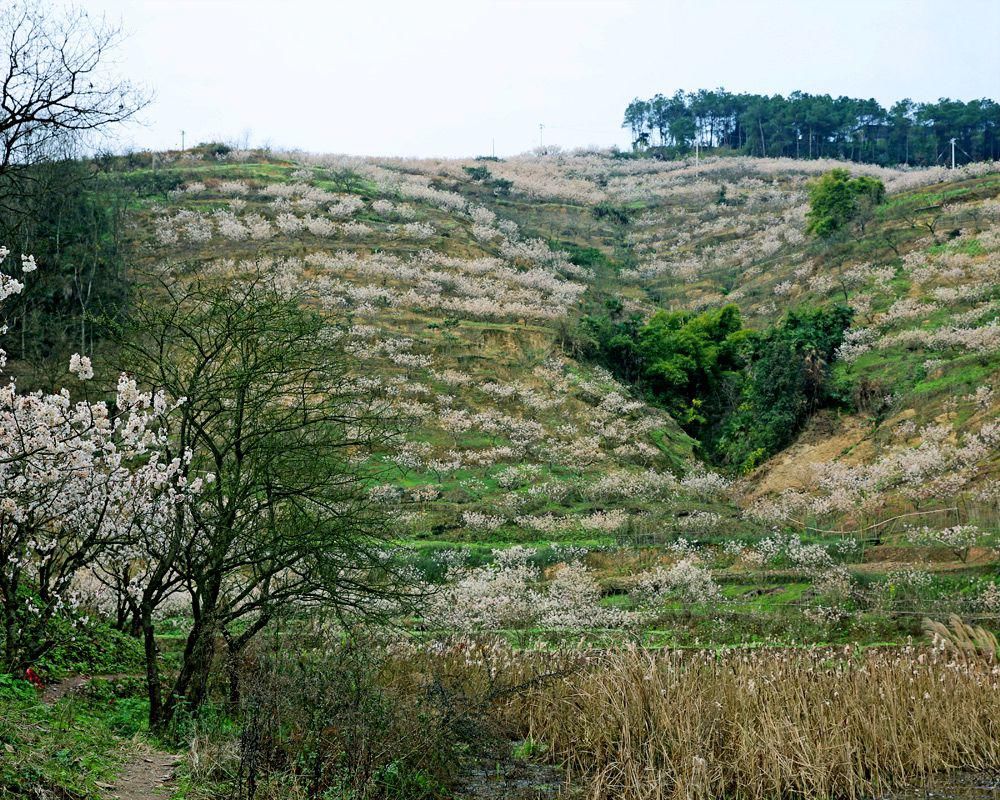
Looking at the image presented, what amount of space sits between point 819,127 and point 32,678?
137 metres

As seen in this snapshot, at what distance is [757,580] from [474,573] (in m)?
8.92

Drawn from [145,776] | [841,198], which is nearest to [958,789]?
[145,776]

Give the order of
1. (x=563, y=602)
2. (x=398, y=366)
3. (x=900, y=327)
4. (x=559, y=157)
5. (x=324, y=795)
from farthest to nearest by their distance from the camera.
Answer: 1. (x=559, y=157)
2. (x=398, y=366)
3. (x=900, y=327)
4. (x=563, y=602)
5. (x=324, y=795)

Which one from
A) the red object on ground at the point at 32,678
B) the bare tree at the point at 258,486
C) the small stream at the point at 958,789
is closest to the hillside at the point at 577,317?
the bare tree at the point at 258,486

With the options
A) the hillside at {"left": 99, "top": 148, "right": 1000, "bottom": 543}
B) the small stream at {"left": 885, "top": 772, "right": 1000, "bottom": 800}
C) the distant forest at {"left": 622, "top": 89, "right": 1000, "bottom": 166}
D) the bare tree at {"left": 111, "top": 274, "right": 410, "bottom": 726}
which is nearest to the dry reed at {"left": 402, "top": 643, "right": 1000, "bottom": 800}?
the small stream at {"left": 885, "top": 772, "right": 1000, "bottom": 800}

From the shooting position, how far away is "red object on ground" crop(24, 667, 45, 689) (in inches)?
396

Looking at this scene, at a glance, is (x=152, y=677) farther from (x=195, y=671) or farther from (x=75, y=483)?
(x=75, y=483)

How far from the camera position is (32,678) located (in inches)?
396

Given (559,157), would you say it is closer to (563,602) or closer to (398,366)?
(398,366)

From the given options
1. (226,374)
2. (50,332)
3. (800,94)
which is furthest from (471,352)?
(800,94)

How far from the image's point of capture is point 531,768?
34.9 feet

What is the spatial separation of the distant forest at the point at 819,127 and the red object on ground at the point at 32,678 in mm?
107024

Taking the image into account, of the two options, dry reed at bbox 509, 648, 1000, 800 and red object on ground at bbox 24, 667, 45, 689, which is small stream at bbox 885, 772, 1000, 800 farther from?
red object on ground at bbox 24, 667, 45, 689

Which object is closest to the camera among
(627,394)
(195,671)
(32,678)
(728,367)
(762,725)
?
(762,725)
